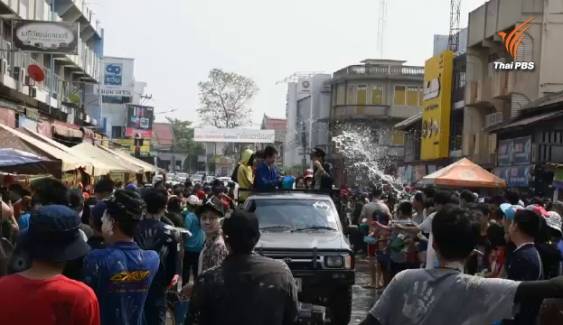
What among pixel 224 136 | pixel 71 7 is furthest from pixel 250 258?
pixel 224 136

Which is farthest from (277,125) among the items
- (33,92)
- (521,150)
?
(521,150)

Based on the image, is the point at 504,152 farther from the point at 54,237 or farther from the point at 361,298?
the point at 54,237

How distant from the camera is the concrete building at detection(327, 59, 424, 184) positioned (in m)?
70.0

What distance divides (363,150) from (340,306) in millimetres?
57131

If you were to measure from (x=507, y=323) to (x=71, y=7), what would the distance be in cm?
4191

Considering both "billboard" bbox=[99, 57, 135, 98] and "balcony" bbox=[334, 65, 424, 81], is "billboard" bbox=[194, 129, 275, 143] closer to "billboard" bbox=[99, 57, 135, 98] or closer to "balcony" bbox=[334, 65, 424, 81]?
"billboard" bbox=[99, 57, 135, 98]

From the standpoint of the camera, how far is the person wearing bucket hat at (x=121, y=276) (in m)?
5.68

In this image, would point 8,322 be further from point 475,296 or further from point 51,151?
point 51,151

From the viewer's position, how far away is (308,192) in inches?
562

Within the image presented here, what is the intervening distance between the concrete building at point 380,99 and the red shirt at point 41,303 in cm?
6416

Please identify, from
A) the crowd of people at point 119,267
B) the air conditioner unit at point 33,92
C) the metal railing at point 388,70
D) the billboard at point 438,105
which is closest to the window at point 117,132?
the metal railing at point 388,70

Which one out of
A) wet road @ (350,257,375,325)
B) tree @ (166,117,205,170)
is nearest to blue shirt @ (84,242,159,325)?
wet road @ (350,257,375,325)

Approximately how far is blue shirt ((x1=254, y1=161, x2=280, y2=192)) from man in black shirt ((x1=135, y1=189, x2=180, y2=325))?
6.17m

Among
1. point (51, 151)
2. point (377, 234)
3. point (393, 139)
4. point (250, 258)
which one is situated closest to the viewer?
point (250, 258)
